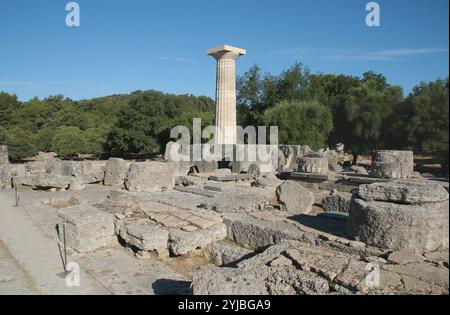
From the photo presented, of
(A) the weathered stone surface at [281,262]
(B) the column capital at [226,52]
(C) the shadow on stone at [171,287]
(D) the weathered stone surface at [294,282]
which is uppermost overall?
(B) the column capital at [226,52]

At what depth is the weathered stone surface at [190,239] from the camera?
6.41m

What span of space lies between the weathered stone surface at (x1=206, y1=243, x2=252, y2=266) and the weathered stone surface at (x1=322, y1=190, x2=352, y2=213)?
2490 millimetres

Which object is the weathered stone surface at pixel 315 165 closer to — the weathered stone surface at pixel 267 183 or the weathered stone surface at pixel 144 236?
the weathered stone surface at pixel 267 183

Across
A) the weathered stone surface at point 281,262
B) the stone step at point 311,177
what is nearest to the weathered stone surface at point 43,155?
the stone step at point 311,177

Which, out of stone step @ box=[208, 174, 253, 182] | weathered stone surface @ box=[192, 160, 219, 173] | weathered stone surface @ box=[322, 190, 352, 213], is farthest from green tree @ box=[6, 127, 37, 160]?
weathered stone surface @ box=[322, 190, 352, 213]

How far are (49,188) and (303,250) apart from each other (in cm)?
1152

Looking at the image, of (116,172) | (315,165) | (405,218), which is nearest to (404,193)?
(405,218)

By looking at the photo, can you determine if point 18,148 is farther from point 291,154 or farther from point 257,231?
point 257,231

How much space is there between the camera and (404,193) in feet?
17.0

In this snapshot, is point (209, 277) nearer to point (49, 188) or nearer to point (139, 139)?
point (49, 188)

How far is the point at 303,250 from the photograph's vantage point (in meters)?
5.25

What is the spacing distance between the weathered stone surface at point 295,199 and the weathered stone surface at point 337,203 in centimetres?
39

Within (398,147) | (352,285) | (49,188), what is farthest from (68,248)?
(398,147)
